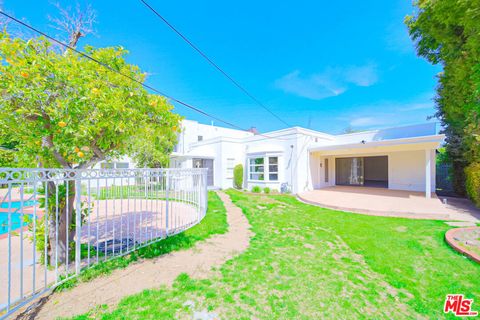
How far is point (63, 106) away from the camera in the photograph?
2.65 m

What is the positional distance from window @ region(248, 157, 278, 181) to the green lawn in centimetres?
839

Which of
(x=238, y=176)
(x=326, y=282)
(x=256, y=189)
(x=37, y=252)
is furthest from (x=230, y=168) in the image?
(x=326, y=282)

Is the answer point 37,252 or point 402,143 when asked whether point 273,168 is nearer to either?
point 402,143

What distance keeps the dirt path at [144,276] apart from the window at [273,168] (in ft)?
29.2

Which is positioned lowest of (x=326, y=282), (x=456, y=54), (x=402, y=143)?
(x=326, y=282)

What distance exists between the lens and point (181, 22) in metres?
5.88

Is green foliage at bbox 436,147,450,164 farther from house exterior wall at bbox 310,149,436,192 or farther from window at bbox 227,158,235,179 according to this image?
window at bbox 227,158,235,179

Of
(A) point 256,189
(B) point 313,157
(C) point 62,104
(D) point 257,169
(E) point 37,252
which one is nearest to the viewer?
(C) point 62,104

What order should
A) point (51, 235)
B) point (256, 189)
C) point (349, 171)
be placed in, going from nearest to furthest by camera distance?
1. point (51, 235)
2. point (256, 189)
3. point (349, 171)

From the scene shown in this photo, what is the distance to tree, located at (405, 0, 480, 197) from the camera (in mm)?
4340

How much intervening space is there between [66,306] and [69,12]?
5764mm

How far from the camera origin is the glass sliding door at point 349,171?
1611cm

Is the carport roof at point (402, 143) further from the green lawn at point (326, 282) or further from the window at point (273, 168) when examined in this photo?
the green lawn at point (326, 282)

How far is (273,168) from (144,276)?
37.1 ft
